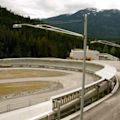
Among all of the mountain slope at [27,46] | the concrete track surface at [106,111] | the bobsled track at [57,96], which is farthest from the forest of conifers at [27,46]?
the concrete track surface at [106,111]

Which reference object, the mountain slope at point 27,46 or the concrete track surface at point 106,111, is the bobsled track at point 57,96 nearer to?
the concrete track surface at point 106,111

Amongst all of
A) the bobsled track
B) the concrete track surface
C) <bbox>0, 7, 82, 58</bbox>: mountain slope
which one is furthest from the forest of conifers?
the concrete track surface

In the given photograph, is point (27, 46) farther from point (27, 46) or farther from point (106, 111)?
point (106, 111)

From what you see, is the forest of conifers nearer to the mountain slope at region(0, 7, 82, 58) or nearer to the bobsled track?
the mountain slope at region(0, 7, 82, 58)

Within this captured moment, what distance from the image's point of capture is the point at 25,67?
99.2 m

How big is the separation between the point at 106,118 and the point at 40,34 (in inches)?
6519

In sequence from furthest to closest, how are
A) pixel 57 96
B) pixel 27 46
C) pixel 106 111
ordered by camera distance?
1. pixel 27 46
2. pixel 106 111
3. pixel 57 96

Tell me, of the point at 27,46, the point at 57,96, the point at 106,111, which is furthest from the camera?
the point at 27,46

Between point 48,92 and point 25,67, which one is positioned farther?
point 25,67

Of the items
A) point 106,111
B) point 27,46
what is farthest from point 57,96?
point 27,46

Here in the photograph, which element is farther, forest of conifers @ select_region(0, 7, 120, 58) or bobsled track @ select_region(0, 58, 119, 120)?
forest of conifers @ select_region(0, 7, 120, 58)

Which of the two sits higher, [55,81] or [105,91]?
[105,91]

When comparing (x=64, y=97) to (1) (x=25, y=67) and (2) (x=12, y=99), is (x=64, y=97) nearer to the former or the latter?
(2) (x=12, y=99)

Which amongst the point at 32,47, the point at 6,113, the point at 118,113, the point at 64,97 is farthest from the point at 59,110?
the point at 32,47
